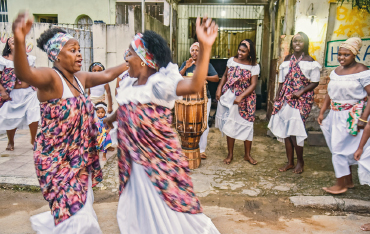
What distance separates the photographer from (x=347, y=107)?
396cm

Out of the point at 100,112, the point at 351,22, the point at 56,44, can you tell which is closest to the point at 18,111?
the point at 100,112

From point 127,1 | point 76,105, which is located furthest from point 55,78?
point 127,1

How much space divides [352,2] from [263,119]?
3.95 meters

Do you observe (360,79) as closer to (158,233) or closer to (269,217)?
(269,217)

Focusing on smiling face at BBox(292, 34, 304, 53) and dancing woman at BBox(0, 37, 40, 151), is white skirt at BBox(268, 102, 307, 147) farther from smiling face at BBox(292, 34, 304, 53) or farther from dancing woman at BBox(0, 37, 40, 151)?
dancing woman at BBox(0, 37, 40, 151)

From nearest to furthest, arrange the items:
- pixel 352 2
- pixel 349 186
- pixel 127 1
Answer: pixel 349 186, pixel 352 2, pixel 127 1

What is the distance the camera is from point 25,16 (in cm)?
190

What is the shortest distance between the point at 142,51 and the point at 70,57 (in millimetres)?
595

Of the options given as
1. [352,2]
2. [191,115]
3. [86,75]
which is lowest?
[191,115]

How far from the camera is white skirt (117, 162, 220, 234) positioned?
88.1 inches

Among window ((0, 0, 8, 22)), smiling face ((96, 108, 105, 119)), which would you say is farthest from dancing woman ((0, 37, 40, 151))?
window ((0, 0, 8, 22))

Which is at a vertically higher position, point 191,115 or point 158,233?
point 191,115

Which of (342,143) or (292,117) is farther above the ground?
(292,117)

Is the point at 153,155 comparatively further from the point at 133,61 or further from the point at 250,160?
the point at 250,160
